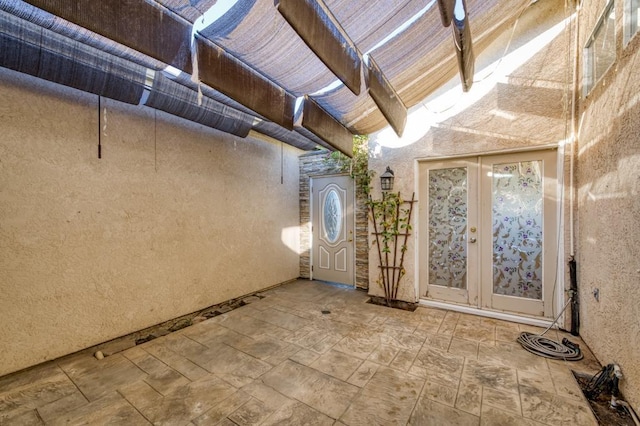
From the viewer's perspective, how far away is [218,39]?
207 cm

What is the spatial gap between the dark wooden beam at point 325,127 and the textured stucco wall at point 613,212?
272cm

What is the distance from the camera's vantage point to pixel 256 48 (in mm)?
2184

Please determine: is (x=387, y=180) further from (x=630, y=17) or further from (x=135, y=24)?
(x=135, y=24)

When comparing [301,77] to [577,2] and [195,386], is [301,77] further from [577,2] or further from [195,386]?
[577,2]

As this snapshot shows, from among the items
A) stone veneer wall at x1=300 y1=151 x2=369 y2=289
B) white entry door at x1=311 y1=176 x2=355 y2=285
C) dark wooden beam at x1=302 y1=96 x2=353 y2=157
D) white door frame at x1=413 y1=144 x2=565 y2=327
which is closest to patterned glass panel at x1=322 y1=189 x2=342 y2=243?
white entry door at x1=311 y1=176 x2=355 y2=285

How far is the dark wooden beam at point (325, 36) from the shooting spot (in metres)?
1.62

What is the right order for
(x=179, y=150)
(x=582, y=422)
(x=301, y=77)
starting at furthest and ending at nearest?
(x=179, y=150) < (x=301, y=77) < (x=582, y=422)

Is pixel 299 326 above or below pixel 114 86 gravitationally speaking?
below

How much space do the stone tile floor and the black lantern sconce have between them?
2.08m

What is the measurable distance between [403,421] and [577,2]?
507cm

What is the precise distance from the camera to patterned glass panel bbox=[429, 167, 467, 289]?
3979mm

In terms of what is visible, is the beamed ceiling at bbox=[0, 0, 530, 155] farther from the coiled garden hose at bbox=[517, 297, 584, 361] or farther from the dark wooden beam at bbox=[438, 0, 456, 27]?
the coiled garden hose at bbox=[517, 297, 584, 361]

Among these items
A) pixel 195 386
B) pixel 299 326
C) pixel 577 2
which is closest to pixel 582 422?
pixel 299 326

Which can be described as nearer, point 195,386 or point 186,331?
point 195,386
